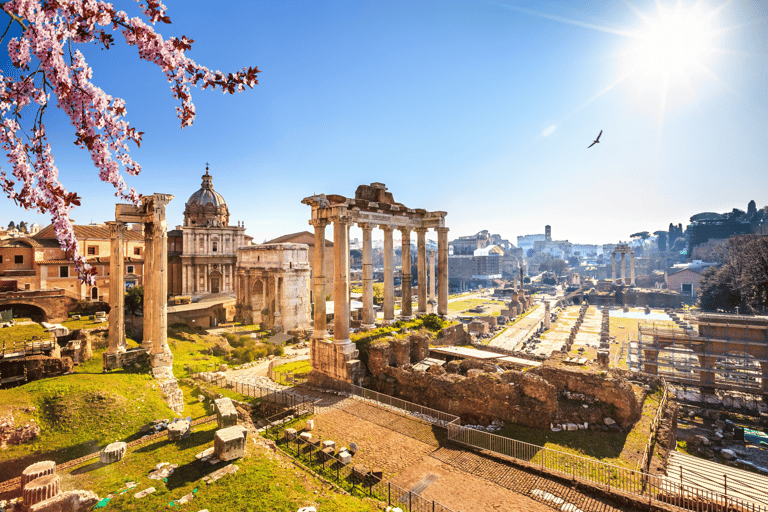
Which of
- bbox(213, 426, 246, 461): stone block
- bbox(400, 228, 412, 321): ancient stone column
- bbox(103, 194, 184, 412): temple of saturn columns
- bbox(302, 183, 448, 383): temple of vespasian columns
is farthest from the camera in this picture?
bbox(400, 228, 412, 321): ancient stone column

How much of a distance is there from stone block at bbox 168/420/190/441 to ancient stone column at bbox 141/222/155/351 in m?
8.32

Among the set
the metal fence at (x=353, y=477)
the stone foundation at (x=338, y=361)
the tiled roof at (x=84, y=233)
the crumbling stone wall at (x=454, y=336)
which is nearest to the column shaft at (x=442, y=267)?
the crumbling stone wall at (x=454, y=336)

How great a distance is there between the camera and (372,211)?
60.4ft

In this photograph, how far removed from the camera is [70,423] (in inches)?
433

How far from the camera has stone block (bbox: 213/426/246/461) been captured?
27.9 feet

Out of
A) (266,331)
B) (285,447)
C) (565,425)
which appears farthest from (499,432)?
(266,331)

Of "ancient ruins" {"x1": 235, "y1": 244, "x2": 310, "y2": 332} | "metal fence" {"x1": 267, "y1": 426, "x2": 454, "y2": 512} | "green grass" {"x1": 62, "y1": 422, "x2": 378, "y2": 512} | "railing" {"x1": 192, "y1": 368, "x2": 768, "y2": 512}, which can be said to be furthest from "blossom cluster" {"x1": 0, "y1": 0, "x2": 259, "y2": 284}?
"ancient ruins" {"x1": 235, "y1": 244, "x2": 310, "y2": 332}

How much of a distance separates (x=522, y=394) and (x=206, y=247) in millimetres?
41948

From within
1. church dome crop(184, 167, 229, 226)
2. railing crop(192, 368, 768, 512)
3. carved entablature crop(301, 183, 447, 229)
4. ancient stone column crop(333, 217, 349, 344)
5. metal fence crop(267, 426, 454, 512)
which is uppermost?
church dome crop(184, 167, 229, 226)

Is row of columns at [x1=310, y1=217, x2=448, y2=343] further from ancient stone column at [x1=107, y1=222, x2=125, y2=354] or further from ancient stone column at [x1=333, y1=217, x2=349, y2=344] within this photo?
ancient stone column at [x1=107, y1=222, x2=125, y2=354]

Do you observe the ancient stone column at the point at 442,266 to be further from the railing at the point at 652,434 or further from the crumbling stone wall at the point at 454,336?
the railing at the point at 652,434

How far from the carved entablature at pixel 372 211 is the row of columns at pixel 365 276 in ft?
0.99

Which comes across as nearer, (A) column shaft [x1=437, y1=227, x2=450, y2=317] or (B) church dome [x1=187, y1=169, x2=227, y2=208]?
(A) column shaft [x1=437, y1=227, x2=450, y2=317]

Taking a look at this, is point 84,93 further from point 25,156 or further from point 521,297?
point 521,297
